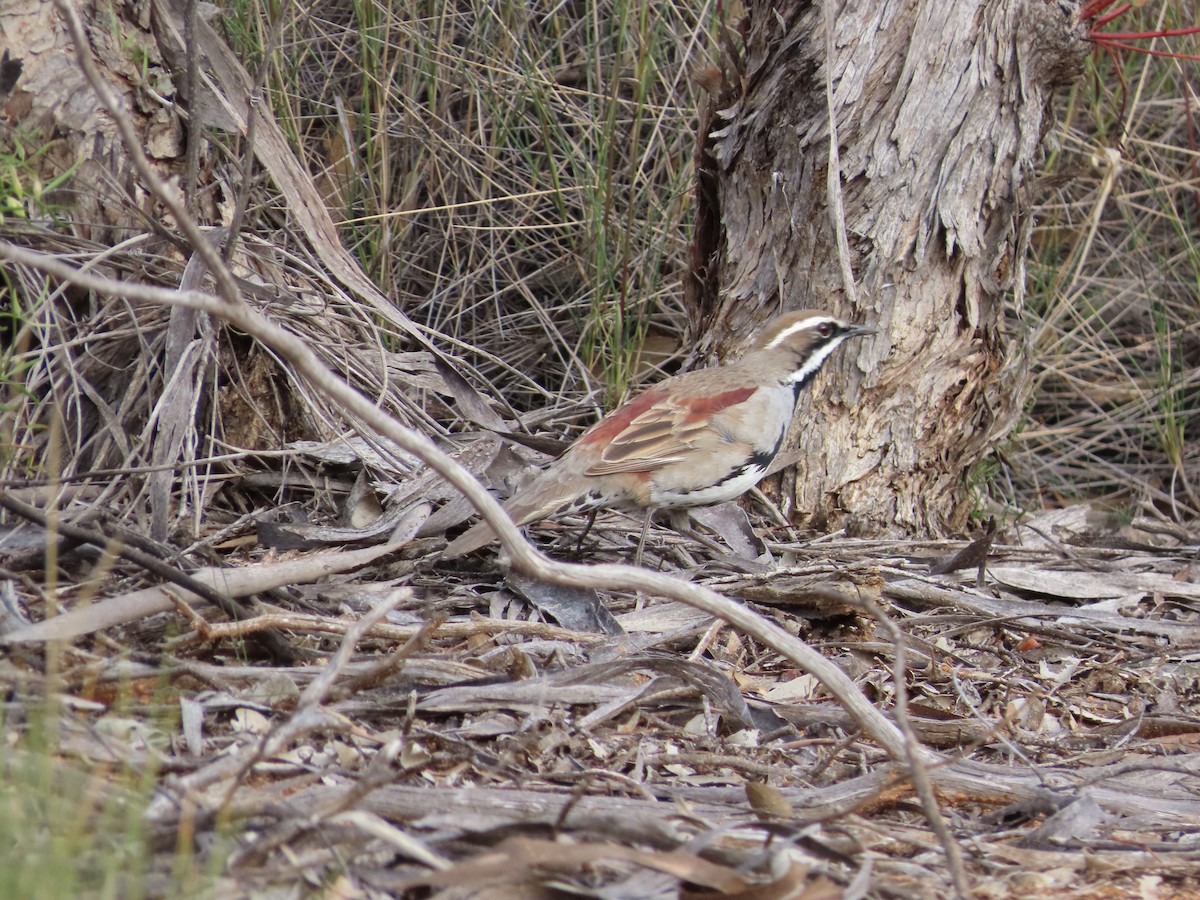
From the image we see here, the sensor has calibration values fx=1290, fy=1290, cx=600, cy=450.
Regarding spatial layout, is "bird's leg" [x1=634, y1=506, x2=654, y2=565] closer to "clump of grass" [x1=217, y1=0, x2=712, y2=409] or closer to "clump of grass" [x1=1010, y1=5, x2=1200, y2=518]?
"clump of grass" [x1=217, y1=0, x2=712, y2=409]

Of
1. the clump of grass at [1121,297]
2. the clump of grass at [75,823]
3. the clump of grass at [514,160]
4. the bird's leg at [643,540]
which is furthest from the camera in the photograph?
the clump of grass at [1121,297]

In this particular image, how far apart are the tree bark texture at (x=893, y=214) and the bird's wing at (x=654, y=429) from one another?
0.62 meters

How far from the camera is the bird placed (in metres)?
5.35

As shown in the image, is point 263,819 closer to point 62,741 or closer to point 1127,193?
point 62,741

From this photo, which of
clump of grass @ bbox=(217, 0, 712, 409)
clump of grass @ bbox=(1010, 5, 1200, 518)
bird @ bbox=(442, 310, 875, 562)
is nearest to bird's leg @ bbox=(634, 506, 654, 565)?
bird @ bbox=(442, 310, 875, 562)

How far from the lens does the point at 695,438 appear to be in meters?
5.55

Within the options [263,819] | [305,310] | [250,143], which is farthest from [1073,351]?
[263,819]

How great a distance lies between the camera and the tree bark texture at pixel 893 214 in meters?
5.68

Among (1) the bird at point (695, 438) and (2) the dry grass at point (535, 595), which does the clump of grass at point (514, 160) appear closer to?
(2) the dry grass at point (535, 595)

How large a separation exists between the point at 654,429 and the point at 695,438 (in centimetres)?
18

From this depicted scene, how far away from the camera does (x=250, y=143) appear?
4.48 m

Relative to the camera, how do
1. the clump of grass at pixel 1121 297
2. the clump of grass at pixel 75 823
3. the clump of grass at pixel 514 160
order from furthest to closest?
1. the clump of grass at pixel 1121 297
2. the clump of grass at pixel 514 160
3. the clump of grass at pixel 75 823

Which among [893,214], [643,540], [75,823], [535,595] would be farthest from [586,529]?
[75,823]

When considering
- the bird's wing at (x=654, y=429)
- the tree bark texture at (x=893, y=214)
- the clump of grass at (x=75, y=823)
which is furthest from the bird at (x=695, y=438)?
the clump of grass at (x=75, y=823)
